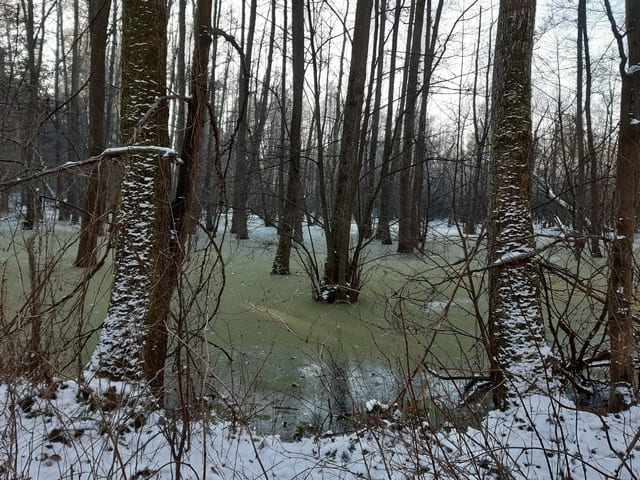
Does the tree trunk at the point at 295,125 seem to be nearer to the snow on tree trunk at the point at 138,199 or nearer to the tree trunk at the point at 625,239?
the snow on tree trunk at the point at 138,199

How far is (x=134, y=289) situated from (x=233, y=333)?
8.99ft

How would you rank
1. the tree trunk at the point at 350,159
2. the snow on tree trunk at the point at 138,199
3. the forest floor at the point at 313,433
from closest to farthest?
the forest floor at the point at 313,433 < the snow on tree trunk at the point at 138,199 < the tree trunk at the point at 350,159

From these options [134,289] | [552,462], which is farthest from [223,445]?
[552,462]

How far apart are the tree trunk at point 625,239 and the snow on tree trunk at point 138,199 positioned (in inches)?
131

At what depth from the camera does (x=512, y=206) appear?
3760 mm

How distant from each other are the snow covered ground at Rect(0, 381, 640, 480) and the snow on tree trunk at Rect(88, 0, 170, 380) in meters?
0.45

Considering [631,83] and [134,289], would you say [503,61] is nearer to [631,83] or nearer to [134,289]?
[631,83]

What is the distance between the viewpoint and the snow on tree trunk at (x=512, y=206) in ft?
11.7

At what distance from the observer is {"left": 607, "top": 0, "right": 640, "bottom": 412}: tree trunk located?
326cm

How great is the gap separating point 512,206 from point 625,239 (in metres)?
0.84

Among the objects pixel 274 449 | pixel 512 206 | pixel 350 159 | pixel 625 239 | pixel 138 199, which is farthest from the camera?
pixel 350 159

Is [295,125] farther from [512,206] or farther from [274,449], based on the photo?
[274,449]

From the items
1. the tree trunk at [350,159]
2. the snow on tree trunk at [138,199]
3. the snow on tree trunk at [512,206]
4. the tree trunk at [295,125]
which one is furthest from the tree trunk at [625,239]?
the tree trunk at [295,125]

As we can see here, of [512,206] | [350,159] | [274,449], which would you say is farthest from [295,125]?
[274,449]
